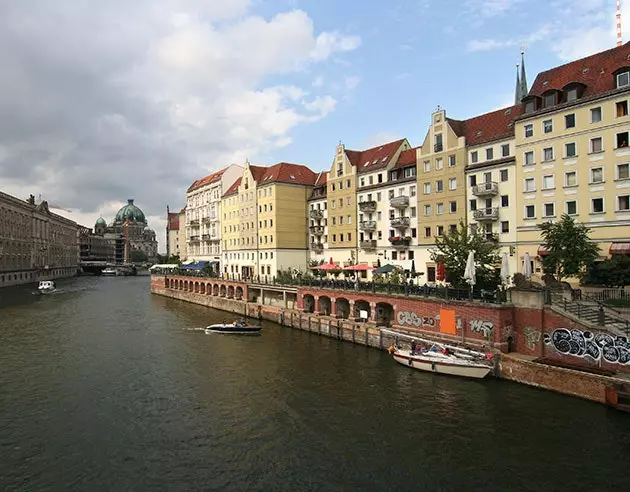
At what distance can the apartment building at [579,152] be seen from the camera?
44.2 meters

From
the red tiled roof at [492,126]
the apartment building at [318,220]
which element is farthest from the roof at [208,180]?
the red tiled roof at [492,126]

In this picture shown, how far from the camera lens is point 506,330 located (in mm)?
37594

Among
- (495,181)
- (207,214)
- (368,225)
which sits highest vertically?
(207,214)

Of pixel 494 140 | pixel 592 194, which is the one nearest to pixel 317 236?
pixel 494 140

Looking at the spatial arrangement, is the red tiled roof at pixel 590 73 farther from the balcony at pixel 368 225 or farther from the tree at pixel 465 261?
the balcony at pixel 368 225

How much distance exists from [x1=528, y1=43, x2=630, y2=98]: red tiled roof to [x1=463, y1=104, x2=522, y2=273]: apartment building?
14.4 feet

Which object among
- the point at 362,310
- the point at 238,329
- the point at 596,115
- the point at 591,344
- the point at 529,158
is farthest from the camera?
the point at 238,329

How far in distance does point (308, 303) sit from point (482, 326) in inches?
1175

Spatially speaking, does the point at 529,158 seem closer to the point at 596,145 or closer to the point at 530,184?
the point at 530,184

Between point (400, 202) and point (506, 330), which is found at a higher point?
point (400, 202)

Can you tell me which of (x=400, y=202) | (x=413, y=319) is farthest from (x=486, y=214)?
(x=413, y=319)

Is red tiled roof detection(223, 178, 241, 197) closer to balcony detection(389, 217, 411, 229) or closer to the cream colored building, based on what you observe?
balcony detection(389, 217, 411, 229)

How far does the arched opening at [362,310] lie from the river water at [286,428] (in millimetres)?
7886

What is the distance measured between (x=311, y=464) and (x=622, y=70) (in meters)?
44.6
